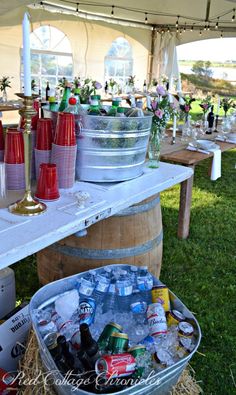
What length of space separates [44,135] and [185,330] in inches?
33.2

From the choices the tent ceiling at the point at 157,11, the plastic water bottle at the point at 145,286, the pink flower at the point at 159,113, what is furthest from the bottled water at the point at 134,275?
the tent ceiling at the point at 157,11


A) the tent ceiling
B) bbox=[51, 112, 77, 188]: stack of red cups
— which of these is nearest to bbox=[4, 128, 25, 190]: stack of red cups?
bbox=[51, 112, 77, 188]: stack of red cups

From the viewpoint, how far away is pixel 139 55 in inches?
428

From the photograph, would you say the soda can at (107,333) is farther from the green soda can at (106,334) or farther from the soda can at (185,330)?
the soda can at (185,330)

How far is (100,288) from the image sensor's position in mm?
1411

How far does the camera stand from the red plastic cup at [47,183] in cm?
125

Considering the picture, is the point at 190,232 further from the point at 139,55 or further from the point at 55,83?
the point at 139,55

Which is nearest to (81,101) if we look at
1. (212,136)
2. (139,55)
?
(212,136)

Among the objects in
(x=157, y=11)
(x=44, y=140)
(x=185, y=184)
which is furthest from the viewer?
(x=157, y=11)

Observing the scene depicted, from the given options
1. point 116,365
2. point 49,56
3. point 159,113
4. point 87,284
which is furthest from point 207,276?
point 49,56

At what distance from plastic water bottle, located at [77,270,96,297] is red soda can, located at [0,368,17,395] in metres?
0.36

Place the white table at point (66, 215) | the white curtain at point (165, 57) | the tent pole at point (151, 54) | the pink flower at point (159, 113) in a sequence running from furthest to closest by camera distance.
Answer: the tent pole at point (151, 54), the white curtain at point (165, 57), the pink flower at point (159, 113), the white table at point (66, 215)

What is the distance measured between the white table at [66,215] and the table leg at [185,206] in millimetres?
1020

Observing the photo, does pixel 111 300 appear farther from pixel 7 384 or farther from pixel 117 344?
pixel 7 384
